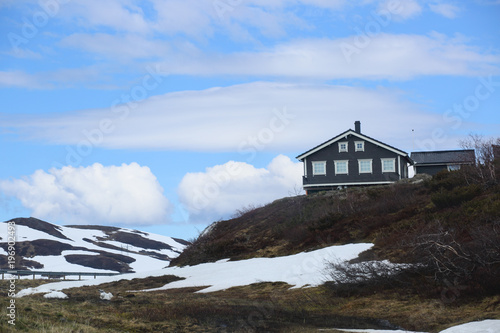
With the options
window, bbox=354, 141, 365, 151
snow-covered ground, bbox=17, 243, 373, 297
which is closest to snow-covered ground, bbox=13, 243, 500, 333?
snow-covered ground, bbox=17, 243, 373, 297

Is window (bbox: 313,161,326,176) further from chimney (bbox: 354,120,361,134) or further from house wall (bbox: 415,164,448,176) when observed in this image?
house wall (bbox: 415,164,448,176)

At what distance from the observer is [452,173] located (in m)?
37.1

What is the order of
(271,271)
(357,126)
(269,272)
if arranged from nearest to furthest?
(269,272) < (271,271) < (357,126)

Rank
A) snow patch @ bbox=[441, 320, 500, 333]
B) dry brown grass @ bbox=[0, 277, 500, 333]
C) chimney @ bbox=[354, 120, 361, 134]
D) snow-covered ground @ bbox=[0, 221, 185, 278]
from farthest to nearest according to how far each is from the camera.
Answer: snow-covered ground @ bbox=[0, 221, 185, 278]
chimney @ bbox=[354, 120, 361, 134]
dry brown grass @ bbox=[0, 277, 500, 333]
snow patch @ bbox=[441, 320, 500, 333]

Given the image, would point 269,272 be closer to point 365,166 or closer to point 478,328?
point 478,328

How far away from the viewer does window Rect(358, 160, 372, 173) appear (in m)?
52.5

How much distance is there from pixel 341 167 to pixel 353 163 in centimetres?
124

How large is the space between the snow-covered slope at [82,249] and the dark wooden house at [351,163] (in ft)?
62.7

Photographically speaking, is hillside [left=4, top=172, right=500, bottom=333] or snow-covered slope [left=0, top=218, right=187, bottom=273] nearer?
hillside [left=4, top=172, right=500, bottom=333]

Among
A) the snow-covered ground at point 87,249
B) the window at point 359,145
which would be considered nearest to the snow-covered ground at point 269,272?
the window at point 359,145

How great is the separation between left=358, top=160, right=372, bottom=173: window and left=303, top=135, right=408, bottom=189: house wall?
29 cm

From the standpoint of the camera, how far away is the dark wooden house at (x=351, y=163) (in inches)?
2058

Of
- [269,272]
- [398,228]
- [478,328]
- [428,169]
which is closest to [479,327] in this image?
[478,328]

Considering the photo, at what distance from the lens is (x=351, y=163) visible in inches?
2079
